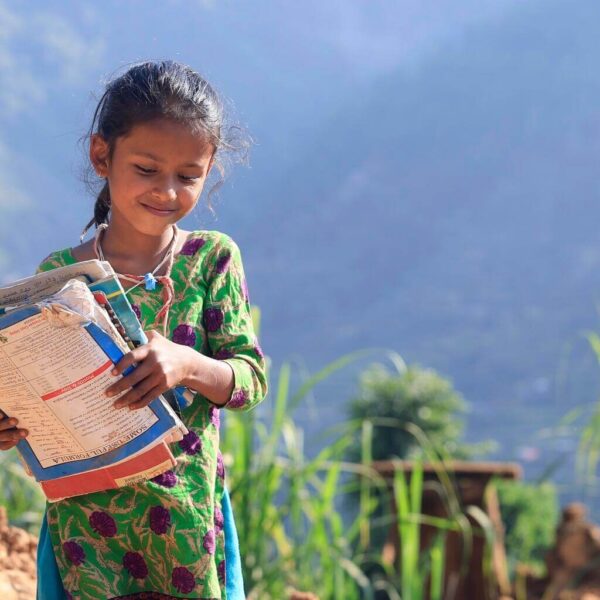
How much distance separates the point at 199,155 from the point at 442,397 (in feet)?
12.1

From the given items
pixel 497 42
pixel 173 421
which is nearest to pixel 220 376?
pixel 173 421

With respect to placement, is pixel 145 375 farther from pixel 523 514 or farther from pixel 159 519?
pixel 523 514

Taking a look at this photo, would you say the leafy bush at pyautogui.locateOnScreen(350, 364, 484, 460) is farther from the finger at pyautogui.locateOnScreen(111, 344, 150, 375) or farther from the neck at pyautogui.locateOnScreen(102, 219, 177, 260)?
the finger at pyautogui.locateOnScreen(111, 344, 150, 375)

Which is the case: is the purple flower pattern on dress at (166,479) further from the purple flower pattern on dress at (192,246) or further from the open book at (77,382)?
the purple flower pattern on dress at (192,246)

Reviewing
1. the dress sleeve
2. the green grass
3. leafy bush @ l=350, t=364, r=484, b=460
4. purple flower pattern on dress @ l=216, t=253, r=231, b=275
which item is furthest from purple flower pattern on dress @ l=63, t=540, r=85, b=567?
leafy bush @ l=350, t=364, r=484, b=460

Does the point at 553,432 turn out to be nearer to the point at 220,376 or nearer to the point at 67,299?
the point at 220,376

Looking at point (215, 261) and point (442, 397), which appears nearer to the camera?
point (215, 261)

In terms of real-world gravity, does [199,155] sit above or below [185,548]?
above

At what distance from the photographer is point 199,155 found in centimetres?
117

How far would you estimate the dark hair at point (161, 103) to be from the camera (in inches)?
46.1

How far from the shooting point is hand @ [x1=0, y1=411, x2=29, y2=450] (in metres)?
1.10

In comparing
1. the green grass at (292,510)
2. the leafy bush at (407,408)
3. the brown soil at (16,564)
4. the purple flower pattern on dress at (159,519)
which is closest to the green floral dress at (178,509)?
the purple flower pattern on dress at (159,519)

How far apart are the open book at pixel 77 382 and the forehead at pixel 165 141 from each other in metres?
0.15

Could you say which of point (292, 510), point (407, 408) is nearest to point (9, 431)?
point (292, 510)
